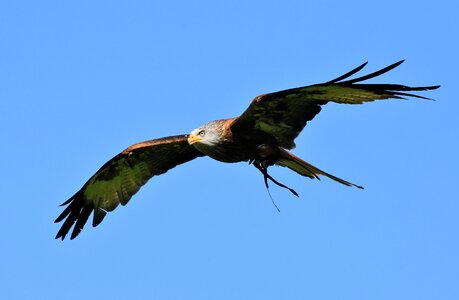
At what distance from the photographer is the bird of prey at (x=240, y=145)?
11578 mm

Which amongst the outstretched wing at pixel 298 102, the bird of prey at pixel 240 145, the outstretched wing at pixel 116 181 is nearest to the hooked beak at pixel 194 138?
the bird of prey at pixel 240 145

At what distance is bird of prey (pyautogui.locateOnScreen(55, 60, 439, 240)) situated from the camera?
1158 centimetres

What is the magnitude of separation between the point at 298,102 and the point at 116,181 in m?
4.08

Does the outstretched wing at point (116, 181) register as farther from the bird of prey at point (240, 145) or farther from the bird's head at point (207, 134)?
the bird's head at point (207, 134)

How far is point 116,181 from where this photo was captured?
49.2 feet

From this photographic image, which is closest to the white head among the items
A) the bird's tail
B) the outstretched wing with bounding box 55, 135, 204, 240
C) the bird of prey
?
the bird of prey

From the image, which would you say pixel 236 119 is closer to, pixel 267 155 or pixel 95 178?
pixel 267 155

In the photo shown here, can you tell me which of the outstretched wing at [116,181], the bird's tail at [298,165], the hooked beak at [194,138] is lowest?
the bird's tail at [298,165]

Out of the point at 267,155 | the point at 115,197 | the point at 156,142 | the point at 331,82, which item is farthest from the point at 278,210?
the point at 115,197

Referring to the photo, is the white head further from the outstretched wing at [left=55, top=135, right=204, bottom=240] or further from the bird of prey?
the outstretched wing at [left=55, top=135, right=204, bottom=240]

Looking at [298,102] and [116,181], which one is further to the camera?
[116,181]

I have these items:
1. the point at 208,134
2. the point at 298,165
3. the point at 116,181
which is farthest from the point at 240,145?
the point at 116,181

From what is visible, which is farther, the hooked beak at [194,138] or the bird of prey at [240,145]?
the hooked beak at [194,138]

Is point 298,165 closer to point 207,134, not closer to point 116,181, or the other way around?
point 207,134
